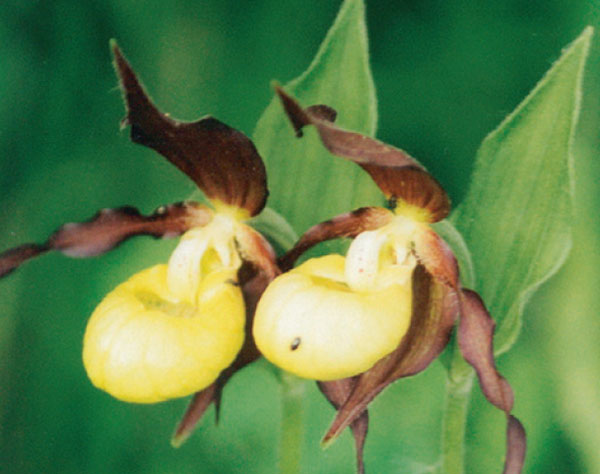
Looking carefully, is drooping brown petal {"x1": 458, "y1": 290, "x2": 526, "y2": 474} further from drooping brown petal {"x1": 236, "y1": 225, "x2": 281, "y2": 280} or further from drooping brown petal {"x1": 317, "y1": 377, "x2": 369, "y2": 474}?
drooping brown petal {"x1": 236, "y1": 225, "x2": 281, "y2": 280}

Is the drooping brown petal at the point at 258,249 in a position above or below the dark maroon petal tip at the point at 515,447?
above

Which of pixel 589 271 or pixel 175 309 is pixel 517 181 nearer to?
pixel 589 271

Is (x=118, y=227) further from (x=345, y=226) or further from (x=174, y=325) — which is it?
(x=345, y=226)

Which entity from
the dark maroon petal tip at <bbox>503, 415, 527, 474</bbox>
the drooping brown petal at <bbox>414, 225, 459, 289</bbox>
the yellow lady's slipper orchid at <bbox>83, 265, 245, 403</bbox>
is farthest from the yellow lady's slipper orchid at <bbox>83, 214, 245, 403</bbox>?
the dark maroon petal tip at <bbox>503, 415, 527, 474</bbox>

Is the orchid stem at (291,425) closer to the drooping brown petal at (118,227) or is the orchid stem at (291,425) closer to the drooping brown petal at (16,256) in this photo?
the drooping brown petal at (118,227)

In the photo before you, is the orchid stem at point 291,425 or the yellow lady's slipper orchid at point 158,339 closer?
the yellow lady's slipper orchid at point 158,339

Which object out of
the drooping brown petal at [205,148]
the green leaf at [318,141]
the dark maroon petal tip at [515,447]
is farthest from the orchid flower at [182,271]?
the dark maroon petal tip at [515,447]
